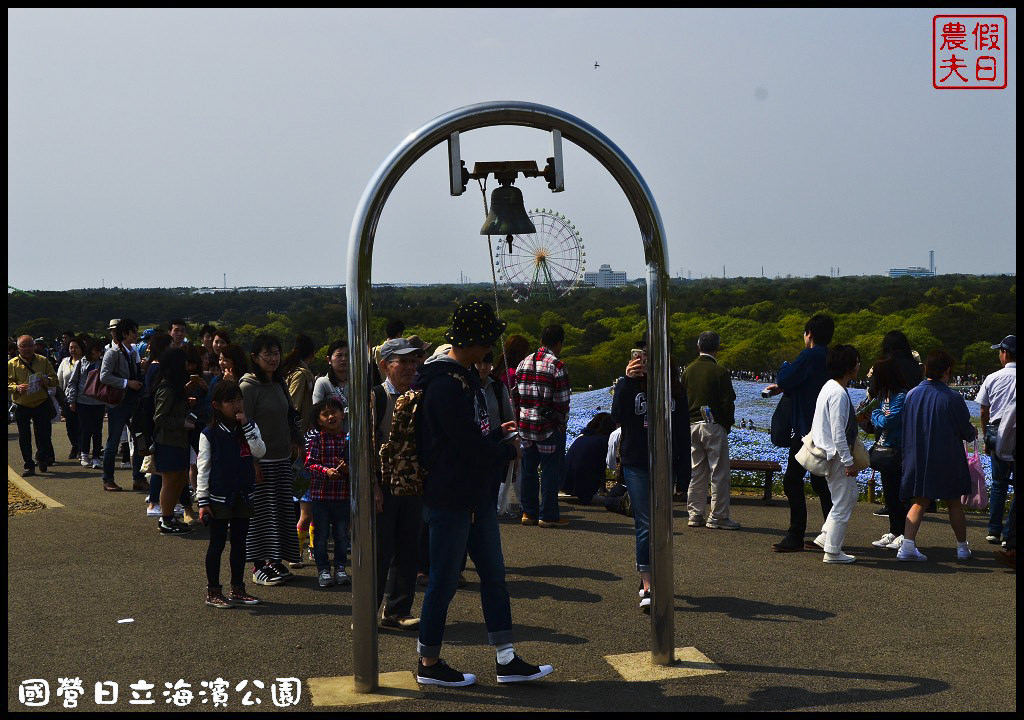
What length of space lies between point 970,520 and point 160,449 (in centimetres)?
761

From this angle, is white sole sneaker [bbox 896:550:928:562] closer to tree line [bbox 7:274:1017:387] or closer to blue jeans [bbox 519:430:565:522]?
blue jeans [bbox 519:430:565:522]

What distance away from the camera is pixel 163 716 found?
5492mm

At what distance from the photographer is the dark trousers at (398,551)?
7.18 metres

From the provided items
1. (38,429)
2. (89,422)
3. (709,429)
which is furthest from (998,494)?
(38,429)

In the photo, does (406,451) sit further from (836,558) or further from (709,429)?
(709,429)

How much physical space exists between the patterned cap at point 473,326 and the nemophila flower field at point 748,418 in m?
7.15

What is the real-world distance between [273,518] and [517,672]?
3041 mm

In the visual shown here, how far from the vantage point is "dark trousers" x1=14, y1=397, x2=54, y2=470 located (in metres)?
14.3

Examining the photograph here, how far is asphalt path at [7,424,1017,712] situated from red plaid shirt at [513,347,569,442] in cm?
99

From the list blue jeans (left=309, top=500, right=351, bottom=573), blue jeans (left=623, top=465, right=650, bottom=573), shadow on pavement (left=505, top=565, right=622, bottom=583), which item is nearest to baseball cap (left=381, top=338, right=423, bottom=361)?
blue jeans (left=309, top=500, right=351, bottom=573)

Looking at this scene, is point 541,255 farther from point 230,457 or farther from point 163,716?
point 163,716

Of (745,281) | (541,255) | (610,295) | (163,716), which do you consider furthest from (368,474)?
(745,281)

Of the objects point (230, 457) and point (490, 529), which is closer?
point (490, 529)

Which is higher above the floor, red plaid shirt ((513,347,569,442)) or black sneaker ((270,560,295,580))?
red plaid shirt ((513,347,569,442))
